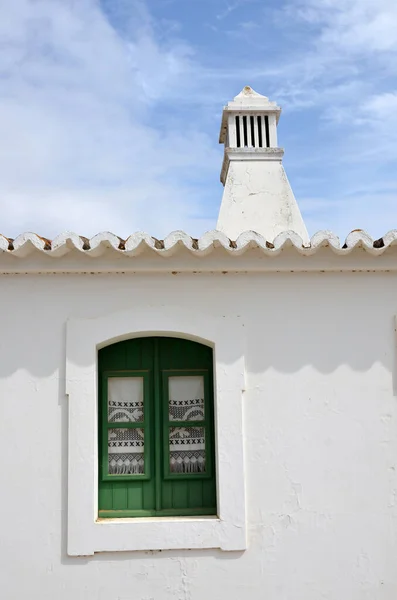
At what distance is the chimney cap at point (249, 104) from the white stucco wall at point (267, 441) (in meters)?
5.08

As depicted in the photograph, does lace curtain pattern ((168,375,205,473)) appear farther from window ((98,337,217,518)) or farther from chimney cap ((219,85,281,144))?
chimney cap ((219,85,281,144))

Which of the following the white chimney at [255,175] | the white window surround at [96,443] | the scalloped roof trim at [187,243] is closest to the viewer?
the scalloped roof trim at [187,243]

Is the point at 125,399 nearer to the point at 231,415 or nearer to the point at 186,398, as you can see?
the point at 186,398

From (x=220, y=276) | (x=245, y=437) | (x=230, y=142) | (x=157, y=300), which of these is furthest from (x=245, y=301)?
(x=230, y=142)

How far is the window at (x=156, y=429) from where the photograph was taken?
5.33 m

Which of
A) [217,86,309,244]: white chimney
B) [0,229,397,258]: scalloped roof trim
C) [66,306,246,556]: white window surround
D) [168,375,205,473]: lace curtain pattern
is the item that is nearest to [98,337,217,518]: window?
[168,375,205,473]: lace curtain pattern

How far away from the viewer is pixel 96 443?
5195 millimetres

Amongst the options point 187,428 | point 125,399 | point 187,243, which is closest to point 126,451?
point 125,399

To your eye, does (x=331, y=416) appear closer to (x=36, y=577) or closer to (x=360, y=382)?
(x=360, y=382)

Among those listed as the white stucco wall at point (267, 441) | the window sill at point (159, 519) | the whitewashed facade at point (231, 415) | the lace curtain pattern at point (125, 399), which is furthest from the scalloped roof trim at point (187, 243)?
the window sill at point (159, 519)

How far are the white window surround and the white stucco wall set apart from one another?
0.29ft

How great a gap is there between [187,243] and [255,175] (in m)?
5.07

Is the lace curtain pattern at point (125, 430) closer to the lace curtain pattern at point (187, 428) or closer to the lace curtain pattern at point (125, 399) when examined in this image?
the lace curtain pattern at point (125, 399)

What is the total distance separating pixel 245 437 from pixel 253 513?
0.61 meters
